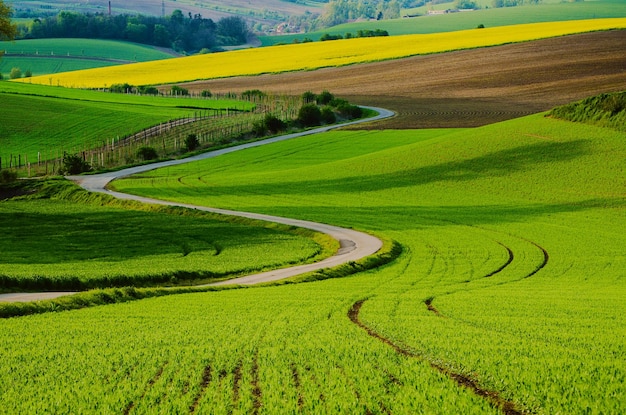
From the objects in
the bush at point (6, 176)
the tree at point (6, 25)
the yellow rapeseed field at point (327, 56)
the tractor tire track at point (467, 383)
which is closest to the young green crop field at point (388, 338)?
the tractor tire track at point (467, 383)

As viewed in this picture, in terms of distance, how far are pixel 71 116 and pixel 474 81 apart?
62.3 meters

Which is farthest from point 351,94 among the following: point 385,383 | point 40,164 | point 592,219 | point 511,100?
point 385,383

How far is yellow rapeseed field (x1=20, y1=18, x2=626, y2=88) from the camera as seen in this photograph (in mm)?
166500

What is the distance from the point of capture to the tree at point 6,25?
57.0 m

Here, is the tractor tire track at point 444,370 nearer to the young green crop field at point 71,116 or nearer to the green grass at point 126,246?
the green grass at point 126,246

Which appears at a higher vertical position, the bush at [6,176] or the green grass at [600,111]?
the green grass at [600,111]

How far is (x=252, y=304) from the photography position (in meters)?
25.4

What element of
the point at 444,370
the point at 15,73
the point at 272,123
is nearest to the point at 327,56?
the point at 15,73

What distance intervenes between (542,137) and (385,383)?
66.3 m

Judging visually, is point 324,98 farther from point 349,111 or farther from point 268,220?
point 268,220

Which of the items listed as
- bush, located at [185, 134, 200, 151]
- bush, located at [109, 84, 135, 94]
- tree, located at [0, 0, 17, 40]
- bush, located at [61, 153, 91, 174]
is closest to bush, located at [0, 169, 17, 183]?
bush, located at [61, 153, 91, 174]

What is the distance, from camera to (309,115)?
11438 centimetres

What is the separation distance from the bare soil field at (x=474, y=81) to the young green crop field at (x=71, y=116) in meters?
22.0

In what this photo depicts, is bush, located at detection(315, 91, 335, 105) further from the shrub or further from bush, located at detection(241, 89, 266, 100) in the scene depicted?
the shrub
